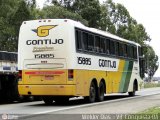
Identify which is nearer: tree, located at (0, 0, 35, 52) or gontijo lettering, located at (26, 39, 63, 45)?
gontijo lettering, located at (26, 39, 63, 45)

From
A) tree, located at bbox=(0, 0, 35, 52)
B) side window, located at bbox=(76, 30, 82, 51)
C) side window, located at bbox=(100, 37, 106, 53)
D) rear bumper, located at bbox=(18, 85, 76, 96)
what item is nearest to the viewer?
rear bumper, located at bbox=(18, 85, 76, 96)

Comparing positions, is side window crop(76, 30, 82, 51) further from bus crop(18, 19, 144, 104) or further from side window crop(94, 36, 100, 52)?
side window crop(94, 36, 100, 52)

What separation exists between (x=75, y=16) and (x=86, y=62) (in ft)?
139

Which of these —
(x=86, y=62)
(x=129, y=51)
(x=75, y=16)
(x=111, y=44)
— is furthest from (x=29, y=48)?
(x=75, y=16)

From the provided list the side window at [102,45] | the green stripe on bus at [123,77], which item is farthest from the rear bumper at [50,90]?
the green stripe on bus at [123,77]

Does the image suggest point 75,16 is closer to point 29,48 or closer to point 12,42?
point 12,42

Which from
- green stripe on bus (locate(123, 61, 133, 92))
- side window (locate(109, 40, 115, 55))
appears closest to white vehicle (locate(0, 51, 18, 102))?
side window (locate(109, 40, 115, 55))

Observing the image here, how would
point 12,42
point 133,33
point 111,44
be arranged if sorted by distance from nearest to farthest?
point 111,44
point 12,42
point 133,33

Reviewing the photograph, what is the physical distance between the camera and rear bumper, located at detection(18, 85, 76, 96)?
66.6 ft

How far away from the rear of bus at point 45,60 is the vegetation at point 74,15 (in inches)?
902

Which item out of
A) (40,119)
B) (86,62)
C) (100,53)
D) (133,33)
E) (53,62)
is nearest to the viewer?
(40,119)

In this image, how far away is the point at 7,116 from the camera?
15.8 m

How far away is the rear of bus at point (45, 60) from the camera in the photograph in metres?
20.4

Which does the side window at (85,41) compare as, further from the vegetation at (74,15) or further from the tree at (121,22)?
the tree at (121,22)
